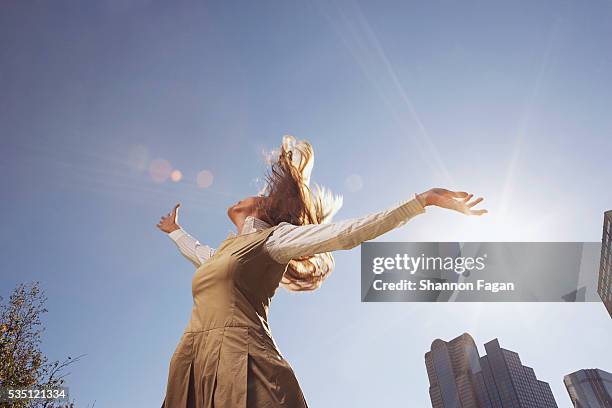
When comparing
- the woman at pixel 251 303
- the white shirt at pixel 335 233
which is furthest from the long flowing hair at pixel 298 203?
the white shirt at pixel 335 233

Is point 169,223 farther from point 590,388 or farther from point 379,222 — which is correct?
point 590,388

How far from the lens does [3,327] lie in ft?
54.8

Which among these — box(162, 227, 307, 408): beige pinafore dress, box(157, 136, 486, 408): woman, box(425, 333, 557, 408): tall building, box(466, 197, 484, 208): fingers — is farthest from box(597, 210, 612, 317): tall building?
box(162, 227, 307, 408): beige pinafore dress

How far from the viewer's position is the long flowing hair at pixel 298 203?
267cm

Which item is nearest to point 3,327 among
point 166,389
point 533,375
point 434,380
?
point 166,389

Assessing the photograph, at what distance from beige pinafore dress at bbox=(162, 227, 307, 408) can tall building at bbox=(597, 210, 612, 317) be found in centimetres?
7930

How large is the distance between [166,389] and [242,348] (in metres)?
0.45

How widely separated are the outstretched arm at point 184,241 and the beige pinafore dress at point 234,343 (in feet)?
2.58

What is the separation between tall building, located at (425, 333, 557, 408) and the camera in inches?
5404

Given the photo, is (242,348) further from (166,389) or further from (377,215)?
(377,215)

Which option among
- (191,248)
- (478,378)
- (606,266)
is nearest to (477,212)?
(191,248)

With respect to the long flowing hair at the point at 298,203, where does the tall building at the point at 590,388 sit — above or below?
above

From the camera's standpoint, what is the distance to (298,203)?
270 cm

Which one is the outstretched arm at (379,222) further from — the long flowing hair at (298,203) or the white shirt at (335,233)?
the long flowing hair at (298,203)
